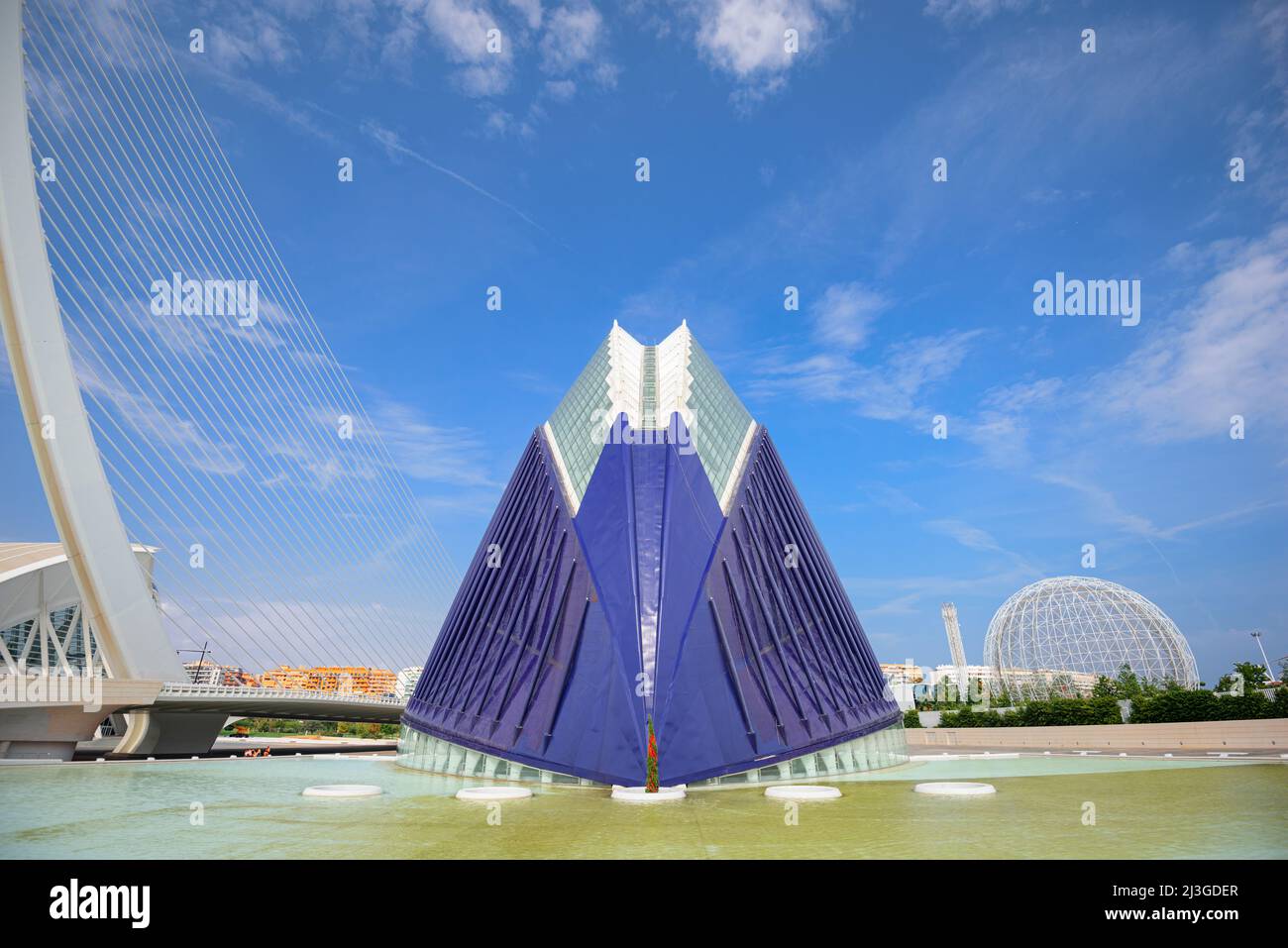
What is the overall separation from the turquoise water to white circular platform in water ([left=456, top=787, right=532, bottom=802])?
15.8 inches

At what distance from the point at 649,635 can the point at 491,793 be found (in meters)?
5.40

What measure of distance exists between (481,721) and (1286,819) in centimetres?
1856

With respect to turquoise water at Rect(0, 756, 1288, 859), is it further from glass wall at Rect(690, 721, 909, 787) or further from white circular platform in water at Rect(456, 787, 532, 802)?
glass wall at Rect(690, 721, 909, 787)

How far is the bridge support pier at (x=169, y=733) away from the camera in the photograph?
38750 millimetres

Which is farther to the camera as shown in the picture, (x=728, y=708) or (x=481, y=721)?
(x=481, y=721)

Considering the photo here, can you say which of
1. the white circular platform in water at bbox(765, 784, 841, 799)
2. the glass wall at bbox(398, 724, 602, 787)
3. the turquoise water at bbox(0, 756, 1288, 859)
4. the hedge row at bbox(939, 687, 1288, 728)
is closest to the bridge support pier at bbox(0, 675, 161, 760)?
the turquoise water at bbox(0, 756, 1288, 859)

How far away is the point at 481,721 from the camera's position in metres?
22.4

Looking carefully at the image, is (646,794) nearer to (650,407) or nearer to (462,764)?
(462,764)

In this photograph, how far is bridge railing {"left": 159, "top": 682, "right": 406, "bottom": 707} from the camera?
3533cm

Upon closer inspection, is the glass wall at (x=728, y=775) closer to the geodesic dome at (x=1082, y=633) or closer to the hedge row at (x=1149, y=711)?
the hedge row at (x=1149, y=711)
